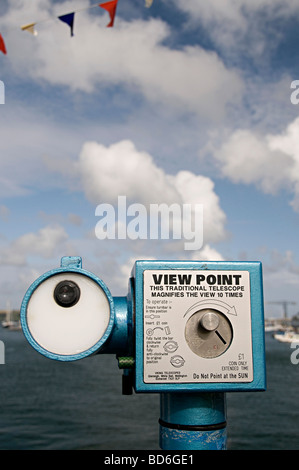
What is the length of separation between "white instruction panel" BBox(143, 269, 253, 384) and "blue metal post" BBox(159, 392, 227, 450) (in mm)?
257

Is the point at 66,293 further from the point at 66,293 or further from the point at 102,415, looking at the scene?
the point at 102,415

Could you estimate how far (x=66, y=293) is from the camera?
3000 millimetres

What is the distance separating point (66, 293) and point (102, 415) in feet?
109

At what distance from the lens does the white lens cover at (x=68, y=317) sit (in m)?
2.98

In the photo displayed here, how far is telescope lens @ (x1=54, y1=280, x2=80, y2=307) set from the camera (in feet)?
9.80

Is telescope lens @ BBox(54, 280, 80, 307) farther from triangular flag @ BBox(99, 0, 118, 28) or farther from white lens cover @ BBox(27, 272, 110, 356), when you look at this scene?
triangular flag @ BBox(99, 0, 118, 28)

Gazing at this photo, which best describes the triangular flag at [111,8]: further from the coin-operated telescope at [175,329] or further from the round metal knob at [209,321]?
the round metal knob at [209,321]

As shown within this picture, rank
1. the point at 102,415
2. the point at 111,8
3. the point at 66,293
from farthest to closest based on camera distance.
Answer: the point at 102,415 < the point at 111,8 < the point at 66,293

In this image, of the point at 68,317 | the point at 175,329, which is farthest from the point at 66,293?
the point at 175,329

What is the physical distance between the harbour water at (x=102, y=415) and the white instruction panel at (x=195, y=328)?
24.3 metres

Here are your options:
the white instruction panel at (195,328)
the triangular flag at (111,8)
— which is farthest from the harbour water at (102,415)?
the white instruction panel at (195,328)

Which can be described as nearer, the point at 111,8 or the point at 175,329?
the point at 175,329
